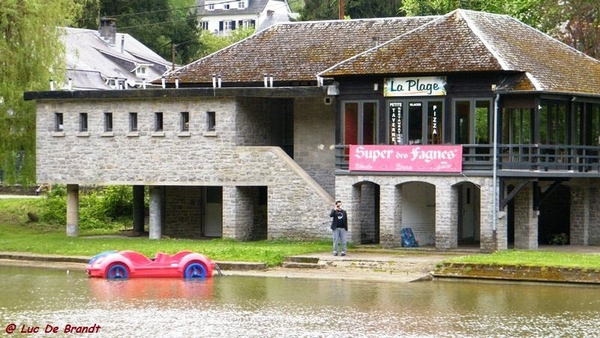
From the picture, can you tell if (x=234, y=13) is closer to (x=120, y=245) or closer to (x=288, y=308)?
(x=120, y=245)

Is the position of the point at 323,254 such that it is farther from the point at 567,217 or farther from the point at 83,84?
the point at 83,84

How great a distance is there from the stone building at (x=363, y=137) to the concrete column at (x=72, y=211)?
0.07m

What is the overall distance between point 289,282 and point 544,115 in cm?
1094

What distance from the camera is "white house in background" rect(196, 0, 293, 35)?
13762 cm

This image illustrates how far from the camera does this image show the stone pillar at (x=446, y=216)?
4234 cm

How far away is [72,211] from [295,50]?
31.6 feet

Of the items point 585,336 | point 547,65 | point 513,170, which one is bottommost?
point 585,336

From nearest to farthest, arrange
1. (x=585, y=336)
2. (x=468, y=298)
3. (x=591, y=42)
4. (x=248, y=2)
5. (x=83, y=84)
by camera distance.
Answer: (x=585, y=336) < (x=468, y=298) < (x=591, y=42) < (x=83, y=84) < (x=248, y=2)

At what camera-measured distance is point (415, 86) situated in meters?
42.7

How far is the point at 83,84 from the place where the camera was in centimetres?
7688

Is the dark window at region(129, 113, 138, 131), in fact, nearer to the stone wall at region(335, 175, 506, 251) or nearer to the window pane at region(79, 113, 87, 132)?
the window pane at region(79, 113, 87, 132)

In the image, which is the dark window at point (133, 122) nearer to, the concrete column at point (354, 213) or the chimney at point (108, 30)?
the concrete column at point (354, 213)

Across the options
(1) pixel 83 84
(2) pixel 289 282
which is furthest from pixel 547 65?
(1) pixel 83 84

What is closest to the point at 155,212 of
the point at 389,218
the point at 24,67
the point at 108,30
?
the point at 24,67
